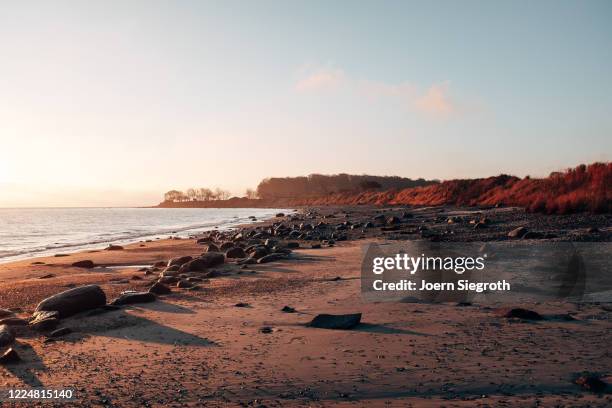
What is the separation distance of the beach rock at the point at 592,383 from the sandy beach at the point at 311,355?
6 centimetres

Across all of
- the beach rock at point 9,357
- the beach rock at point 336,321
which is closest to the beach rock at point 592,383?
the beach rock at point 336,321

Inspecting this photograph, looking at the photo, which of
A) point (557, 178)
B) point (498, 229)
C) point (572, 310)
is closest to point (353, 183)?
point (557, 178)

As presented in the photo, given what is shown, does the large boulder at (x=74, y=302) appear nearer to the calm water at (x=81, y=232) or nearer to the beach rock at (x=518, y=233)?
the beach rock at (x=518, y=233)

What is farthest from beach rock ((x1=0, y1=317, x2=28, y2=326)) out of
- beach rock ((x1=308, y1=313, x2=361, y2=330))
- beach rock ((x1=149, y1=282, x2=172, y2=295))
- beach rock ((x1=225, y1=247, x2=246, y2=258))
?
beach rock ((x1=225, y1=247, x2=246, y2=258))

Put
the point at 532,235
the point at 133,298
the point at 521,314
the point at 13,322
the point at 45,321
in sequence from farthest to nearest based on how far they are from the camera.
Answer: the point at 532,235 < the point at 133,298 < the point at 13,322 < the point at 45,321 < the point at 521,314

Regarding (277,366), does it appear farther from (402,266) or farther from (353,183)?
(353,183)

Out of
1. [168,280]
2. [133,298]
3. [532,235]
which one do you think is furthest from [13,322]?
[532,235]

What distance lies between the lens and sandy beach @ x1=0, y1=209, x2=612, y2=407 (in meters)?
4.47

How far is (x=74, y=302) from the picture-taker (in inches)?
324

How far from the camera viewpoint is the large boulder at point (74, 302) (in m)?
8.08

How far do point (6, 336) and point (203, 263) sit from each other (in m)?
7.29

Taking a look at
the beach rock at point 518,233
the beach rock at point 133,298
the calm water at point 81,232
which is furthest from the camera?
the calm water at point 81,232

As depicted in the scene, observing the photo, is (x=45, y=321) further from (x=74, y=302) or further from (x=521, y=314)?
(x=521, y=314)

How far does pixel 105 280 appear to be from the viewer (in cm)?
1263
